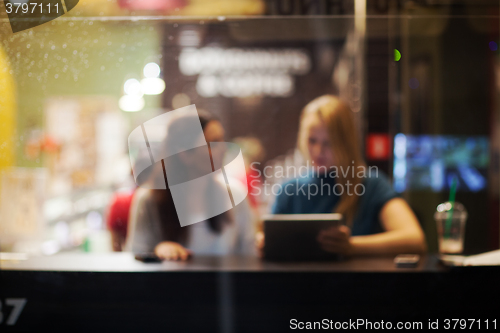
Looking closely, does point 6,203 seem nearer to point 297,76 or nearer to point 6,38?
point 6,38

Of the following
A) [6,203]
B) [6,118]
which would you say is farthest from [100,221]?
[6,118]

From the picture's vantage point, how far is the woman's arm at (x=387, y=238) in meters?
1.52

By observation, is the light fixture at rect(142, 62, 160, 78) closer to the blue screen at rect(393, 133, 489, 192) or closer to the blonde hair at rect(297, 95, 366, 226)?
the blonde hair at rect(297, 95, 366, 226)

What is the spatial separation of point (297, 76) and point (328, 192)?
3991 mm

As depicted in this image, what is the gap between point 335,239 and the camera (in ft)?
5.01

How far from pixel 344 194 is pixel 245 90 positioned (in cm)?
367

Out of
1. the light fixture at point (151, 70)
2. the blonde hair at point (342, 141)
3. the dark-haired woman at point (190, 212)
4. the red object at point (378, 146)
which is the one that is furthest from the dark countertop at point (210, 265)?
the red object at point (378, 146)

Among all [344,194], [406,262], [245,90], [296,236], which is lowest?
[406,262]

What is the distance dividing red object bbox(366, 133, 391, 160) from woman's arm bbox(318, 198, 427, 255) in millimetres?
1580

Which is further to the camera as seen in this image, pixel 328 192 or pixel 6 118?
pixel 6 118

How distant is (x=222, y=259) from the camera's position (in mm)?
1626

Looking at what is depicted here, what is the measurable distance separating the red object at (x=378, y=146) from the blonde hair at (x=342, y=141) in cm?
165

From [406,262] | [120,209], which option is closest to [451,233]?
[406,262]

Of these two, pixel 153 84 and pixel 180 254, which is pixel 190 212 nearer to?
pixel 180 254
